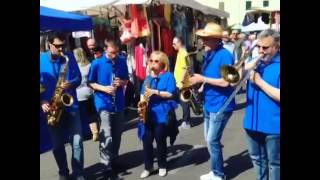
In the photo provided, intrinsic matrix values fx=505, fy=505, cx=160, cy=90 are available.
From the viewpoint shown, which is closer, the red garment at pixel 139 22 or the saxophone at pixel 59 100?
the saxophone at pixel 59 100

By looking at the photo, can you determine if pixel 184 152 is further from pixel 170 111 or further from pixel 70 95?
pixel 70 95

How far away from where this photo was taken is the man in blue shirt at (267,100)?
13.9 ft

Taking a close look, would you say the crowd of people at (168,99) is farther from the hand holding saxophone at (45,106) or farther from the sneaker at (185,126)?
the sneaker at (185,126)

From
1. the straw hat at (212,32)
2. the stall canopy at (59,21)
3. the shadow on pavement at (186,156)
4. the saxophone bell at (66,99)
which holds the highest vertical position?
the stall canopy at (59,21)

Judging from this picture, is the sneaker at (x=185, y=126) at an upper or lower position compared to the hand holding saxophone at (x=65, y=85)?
lower

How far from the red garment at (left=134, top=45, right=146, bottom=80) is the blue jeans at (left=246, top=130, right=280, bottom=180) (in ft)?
18.6

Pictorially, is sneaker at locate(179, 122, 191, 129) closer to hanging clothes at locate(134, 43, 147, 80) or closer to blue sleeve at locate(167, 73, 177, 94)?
hanging clothes at locate(134, 43, 147, 80)

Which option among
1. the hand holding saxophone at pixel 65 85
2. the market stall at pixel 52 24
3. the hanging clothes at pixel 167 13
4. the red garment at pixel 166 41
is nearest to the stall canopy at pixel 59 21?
the market stall at pixel 52 24

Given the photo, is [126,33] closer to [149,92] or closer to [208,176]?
[149,92]

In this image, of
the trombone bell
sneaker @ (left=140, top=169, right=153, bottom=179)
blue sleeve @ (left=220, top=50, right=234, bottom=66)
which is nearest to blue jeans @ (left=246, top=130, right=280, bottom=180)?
the trombone bell

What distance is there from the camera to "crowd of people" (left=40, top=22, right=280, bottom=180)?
4301 millimetres

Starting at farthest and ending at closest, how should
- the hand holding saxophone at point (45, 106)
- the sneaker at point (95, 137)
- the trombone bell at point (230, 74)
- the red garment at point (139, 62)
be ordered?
the red garment at point (139, 62), the sneaker at point (95, 137), the hand holding saxophone at point (45, 106), the trombone bell at point (230, 74)

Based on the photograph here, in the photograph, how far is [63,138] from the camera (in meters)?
5.38

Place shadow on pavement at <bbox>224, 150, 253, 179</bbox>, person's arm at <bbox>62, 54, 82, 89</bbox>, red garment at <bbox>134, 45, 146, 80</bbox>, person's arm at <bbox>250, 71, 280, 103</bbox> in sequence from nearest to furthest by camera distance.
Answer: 1. person's arm at <bbox>250, 71, 280, 103</bbox>
2. person's arm at <bbox>62, 54, 82, 89</bbox>
3. shadow on pavement at <bbox>224, 150, 253, 179</bbox>
4. red garment at <bbox>134, 45, 146, 80</bbox>
